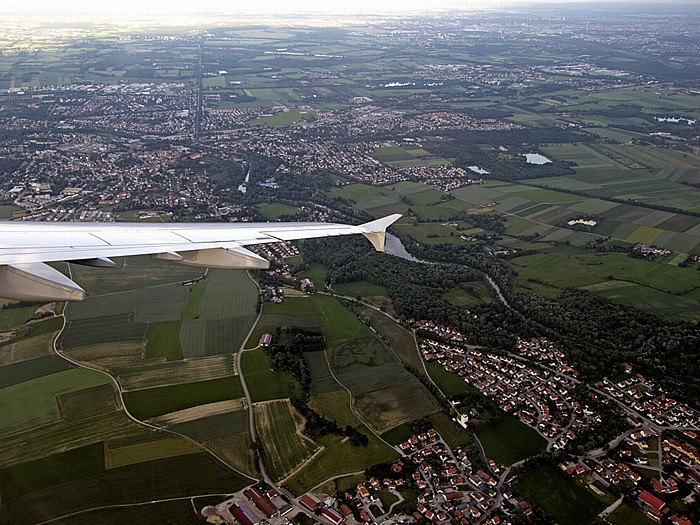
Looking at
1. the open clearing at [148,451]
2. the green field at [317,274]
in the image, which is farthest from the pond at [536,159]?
the open clearing at [148,451]

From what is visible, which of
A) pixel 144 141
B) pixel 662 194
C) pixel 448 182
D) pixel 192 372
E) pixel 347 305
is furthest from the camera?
pixel 144 141

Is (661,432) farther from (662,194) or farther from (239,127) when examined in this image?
(239,127)

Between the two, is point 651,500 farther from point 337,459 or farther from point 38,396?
point 38,396

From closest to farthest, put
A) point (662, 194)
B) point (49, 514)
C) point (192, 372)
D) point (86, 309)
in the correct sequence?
point (49, 514)
point (192, 372)
point (86, 309)
point (662, 194)

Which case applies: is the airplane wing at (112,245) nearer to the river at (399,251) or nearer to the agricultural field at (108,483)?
the agricultural field at (108,483)

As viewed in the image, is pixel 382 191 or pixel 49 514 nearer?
pixel 49 514

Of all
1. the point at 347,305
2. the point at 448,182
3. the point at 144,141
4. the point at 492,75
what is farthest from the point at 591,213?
the point at 492,75

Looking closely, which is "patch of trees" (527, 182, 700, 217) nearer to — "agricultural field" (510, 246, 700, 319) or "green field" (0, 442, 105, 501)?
"agricultural field" (510, 246, 700, 319)
